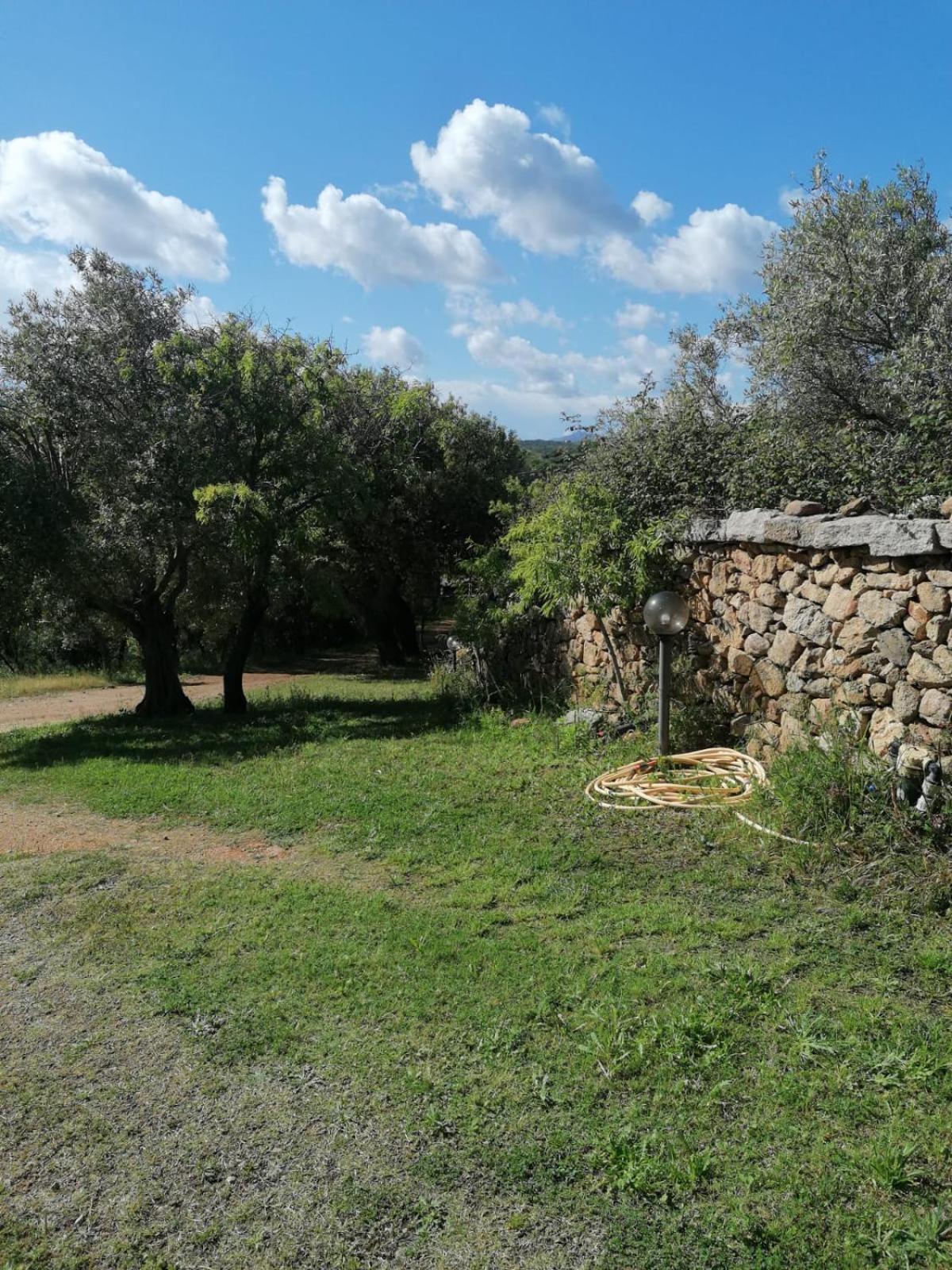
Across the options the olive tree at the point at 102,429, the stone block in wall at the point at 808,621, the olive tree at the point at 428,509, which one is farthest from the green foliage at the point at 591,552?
the olive tree at the point at 428,509

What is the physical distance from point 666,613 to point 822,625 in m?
1.25

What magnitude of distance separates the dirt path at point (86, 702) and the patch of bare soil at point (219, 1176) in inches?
412

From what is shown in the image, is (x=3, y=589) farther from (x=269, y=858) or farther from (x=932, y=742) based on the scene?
(x=932, y=742)

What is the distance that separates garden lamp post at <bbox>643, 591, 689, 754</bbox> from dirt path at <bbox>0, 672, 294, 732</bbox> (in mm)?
9489

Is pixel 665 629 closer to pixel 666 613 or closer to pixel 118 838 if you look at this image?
pixel 666 613

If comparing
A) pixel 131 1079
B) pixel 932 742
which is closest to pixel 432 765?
pixel 932 742

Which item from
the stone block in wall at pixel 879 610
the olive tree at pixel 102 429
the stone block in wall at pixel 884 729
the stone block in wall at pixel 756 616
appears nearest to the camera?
the stone block in wall at pixel 884 729

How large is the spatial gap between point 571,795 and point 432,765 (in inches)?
69.9

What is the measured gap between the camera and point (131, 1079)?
323 cm

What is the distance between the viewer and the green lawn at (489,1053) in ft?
8.08

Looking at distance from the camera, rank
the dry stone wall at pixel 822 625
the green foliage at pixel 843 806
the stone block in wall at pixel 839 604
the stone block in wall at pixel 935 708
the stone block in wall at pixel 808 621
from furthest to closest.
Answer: the stone block in wall at pixel 808 621
the stone block in wall at pixel 839 604
the dry stone wall at pixel 822 625
the stone block in wall at pixel 935 708
the green foliage at pixel 843 806

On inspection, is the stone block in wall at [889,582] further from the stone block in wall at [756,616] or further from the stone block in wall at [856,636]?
the stone block in wall at [756,616]

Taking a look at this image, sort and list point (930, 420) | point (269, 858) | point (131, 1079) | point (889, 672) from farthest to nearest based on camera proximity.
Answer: point (930, 420), point (269, 858), point (889, 672), point (131, 1079)

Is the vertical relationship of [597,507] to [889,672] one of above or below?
above
